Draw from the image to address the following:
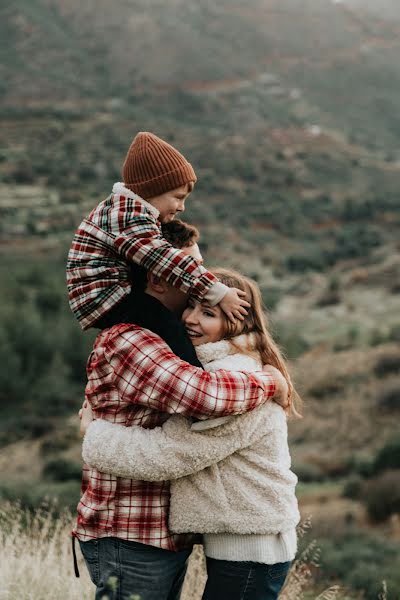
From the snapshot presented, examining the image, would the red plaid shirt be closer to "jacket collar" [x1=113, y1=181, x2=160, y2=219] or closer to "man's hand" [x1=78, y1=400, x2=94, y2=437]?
"man's hand" [x1=78, y1=400, x2=94, y2=437]

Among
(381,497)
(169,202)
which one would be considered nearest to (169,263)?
(169,202)

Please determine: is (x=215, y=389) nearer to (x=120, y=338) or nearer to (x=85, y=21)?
(x=120, y=338)

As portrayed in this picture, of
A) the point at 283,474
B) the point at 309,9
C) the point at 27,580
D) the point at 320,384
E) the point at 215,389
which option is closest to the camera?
the point at 215,389

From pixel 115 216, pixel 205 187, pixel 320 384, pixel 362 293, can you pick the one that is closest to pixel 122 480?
pixel 115 216

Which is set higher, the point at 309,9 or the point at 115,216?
the point at 115,216

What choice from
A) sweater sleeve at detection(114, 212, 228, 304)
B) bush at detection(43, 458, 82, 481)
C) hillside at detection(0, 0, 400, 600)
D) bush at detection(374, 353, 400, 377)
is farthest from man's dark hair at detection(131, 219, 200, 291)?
bush at detection(374, 353, 400, 377)

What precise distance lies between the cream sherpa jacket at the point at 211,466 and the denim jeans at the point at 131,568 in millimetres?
117

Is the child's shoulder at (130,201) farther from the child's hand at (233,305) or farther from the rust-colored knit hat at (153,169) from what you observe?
the child's hand at (233,305)

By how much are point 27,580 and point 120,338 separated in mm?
2009

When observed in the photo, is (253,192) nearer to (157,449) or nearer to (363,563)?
(363,563)

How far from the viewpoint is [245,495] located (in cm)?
226

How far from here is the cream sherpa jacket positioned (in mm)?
2189

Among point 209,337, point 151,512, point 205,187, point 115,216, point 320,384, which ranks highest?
point 115,216

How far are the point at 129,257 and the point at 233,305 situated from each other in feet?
1.21
